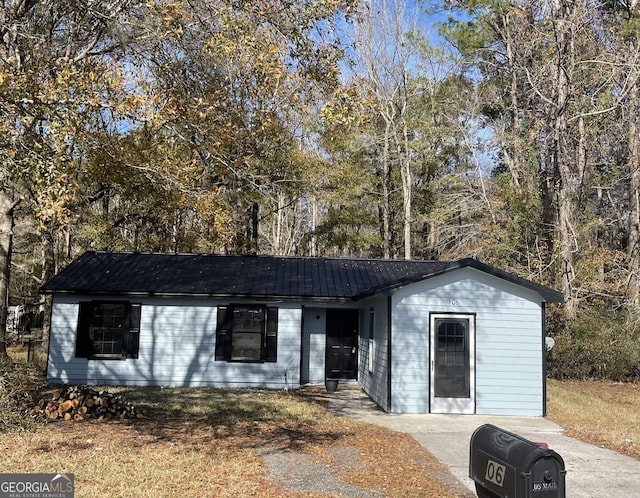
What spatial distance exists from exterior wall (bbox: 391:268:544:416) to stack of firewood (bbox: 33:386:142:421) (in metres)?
5.07

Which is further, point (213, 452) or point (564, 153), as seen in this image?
point (564, 153)

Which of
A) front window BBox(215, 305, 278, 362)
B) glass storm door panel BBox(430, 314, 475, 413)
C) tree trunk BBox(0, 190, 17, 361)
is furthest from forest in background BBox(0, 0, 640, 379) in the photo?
glass storm door panel BBox(430, 314, 475, 413)

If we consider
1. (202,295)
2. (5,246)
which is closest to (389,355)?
(202,295)

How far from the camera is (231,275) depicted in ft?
48.2

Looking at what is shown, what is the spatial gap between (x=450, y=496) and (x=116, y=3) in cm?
865

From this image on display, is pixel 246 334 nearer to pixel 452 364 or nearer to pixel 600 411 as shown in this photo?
pixel 452 364

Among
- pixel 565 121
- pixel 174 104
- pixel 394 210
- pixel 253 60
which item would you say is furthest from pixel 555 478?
pixel 394 210

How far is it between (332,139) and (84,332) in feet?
25.5

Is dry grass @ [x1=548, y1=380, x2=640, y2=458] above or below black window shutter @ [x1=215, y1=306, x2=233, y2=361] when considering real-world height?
below

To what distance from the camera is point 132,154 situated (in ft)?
44.4

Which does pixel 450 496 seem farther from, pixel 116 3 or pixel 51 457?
pixel 116 3

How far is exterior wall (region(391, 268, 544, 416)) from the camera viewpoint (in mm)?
10867

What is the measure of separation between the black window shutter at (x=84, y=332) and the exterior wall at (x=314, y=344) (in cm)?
530

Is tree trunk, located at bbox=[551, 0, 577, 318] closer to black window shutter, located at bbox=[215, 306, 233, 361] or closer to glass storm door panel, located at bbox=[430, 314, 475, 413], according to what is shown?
glass storm door panel, located at bbox=[430, 314, 475, 413]
